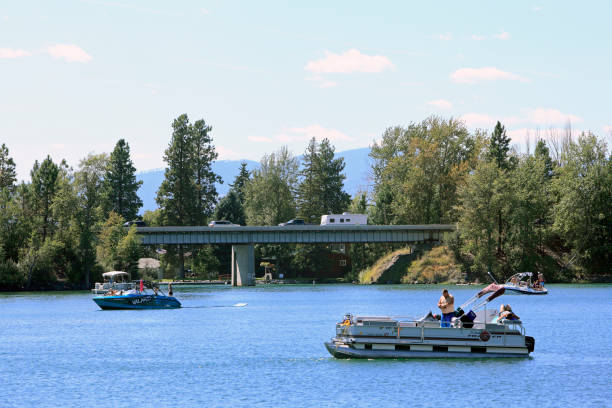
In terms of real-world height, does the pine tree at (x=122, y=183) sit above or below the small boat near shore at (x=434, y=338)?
above

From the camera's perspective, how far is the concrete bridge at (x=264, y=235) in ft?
486

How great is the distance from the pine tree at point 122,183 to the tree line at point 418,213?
0.51 m

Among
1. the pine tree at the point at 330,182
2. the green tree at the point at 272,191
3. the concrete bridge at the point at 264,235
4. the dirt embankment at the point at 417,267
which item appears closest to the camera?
the dirt embankment at the point at 417,267

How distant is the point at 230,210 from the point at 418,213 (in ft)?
145

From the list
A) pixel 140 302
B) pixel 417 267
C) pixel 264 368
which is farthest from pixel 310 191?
pixel 264 368

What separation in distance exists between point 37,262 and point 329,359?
92699mm

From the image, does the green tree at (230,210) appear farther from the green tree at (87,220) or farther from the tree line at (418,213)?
the green tree at (87,220)

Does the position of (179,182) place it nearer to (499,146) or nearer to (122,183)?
(122,183)

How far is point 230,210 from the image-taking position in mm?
180000

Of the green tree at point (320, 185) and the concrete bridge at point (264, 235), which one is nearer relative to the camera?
the concrete bridge at point (264, 235)

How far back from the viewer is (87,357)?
50.4 m

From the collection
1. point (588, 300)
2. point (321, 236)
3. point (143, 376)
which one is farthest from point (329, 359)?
point (321, 236)

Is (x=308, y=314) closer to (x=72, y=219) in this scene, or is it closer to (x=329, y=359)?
(x=329, y=359)

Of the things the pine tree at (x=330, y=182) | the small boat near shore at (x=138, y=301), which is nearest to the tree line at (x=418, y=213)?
the pine tree at (x=330, y=182)
